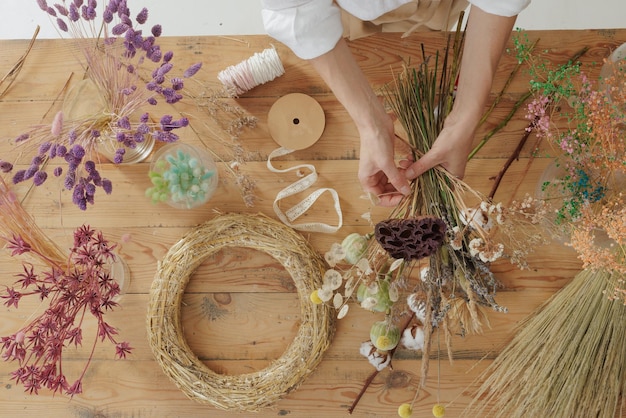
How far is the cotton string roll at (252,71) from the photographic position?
1493 mm

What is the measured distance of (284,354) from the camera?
1.54 metres

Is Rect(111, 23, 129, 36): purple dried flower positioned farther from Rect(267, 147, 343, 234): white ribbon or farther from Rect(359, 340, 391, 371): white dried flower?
Rect(359, 340, 391, 371): white dried flower

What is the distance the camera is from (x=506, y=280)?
1543mm

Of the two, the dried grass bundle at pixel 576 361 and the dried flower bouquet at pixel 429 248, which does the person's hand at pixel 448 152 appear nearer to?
the dried flower bouquet at pixel 429 248

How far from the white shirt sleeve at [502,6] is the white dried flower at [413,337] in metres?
0.83

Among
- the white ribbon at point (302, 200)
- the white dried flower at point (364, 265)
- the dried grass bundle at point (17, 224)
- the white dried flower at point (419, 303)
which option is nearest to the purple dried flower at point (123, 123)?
the dried grass bundle at point (17, 224)

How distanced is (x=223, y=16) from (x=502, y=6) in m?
1.39

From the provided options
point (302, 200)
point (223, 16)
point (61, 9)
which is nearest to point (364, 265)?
point (302, 200)

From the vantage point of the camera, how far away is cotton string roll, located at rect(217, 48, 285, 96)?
4.90ft

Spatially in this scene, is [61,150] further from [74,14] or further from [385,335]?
[385,335]

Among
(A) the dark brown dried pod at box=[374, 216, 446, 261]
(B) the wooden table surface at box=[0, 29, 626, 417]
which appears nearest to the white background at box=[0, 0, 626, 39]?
(B) the wooden table surface at box=[0, 29, 626, 417]

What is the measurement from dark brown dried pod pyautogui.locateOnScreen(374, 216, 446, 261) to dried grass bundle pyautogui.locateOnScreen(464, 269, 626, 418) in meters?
0.57

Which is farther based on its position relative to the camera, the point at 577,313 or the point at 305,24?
the point at 577,313

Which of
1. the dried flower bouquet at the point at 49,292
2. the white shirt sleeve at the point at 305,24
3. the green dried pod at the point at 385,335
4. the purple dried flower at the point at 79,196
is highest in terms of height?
the white shirt sleeve at the point at 305,24
